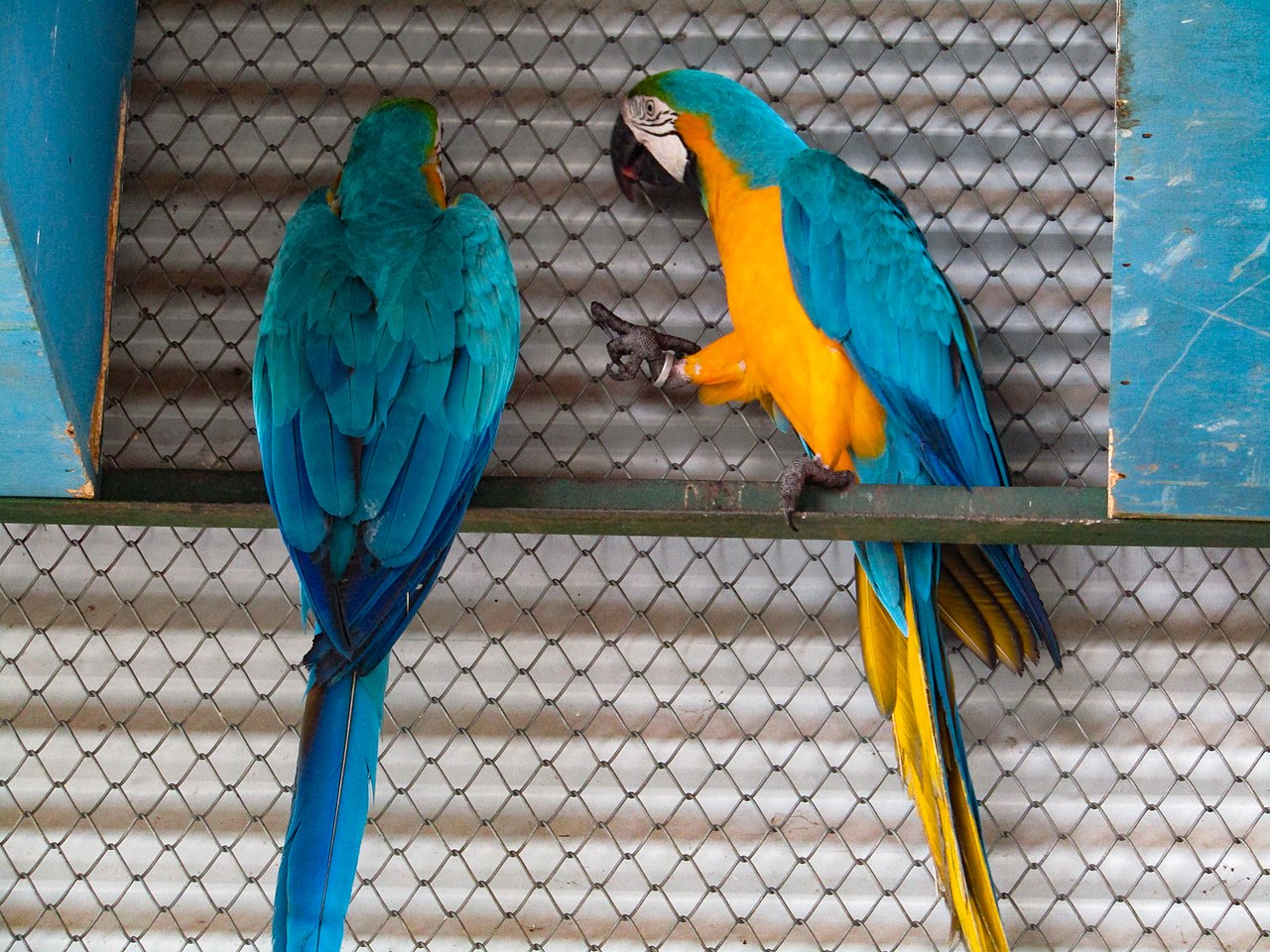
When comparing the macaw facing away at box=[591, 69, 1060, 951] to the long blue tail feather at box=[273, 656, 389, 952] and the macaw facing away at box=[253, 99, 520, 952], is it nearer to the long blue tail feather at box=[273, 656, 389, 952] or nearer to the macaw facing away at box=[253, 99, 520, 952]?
the macaw facing away at box=[253, 99, 520, 952]

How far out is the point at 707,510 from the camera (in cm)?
148

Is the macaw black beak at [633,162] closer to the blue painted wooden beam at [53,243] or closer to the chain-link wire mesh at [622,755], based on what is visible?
the chain-link wire mesh at [622,755]

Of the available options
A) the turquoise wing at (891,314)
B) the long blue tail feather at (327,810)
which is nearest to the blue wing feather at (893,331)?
the turquoise wing at (891,314)

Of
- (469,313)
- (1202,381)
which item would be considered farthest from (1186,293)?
(469,313)

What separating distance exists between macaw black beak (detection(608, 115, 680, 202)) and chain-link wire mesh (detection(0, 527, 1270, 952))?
586mm

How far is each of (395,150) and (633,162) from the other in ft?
1.30

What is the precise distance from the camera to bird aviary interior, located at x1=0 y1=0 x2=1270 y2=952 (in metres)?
1.81

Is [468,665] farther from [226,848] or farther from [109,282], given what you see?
[109,282]

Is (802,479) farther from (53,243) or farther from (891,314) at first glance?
(53,243)

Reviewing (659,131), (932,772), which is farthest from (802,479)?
(659,131)

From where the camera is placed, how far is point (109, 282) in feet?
5.56

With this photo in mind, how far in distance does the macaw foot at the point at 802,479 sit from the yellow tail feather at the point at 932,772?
0.22m

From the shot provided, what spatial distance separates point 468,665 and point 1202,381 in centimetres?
115

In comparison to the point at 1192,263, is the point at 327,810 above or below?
below
